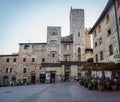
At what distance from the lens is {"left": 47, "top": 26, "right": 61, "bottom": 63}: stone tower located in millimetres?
43812

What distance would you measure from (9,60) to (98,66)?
3444cm

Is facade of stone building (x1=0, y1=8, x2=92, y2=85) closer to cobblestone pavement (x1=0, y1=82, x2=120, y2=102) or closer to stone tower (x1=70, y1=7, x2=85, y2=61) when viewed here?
stone tower (x1=70, y1=7, x2=85, y2=61)

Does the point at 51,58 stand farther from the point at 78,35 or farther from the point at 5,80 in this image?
the point at 5,80

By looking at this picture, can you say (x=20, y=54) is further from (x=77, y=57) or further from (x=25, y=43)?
(x=77, y=57)

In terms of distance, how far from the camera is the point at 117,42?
19.1 m

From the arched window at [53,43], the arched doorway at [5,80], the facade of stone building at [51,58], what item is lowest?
the arched doorway at [5,80]

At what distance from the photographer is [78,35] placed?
44.3 m

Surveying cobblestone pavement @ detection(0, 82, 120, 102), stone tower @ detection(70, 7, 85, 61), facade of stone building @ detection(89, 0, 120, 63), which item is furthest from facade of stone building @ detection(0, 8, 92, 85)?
cobblestone pavement @ detection(0, 82, 120, 102)

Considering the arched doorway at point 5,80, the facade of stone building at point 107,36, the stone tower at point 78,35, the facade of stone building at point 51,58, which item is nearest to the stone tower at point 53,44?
the facade of stone building at point 51,58

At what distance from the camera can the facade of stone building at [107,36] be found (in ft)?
65.5

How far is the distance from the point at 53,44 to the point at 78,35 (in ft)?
24.6

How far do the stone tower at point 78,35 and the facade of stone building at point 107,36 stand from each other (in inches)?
615

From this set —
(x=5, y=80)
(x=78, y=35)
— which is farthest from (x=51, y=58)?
(x=5, y=80)

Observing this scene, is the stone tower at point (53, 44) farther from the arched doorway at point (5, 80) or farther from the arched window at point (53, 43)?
the arched doorway at point (5, 80)
